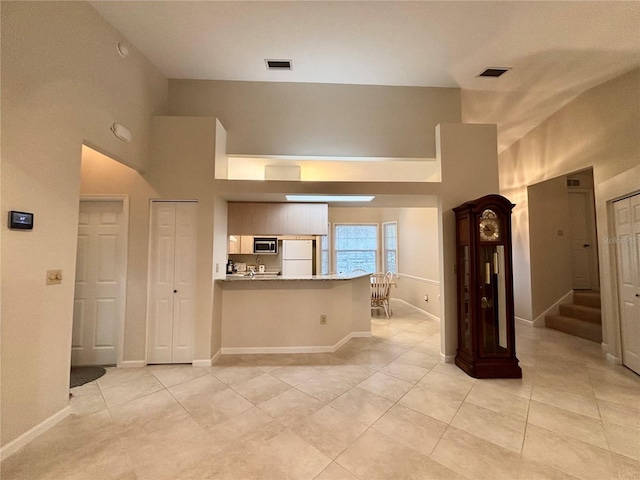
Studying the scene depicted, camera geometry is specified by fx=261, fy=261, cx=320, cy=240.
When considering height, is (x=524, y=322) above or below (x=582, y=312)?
below

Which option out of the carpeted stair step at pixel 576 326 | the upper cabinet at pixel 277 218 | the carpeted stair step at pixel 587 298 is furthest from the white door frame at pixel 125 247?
the carpeted stair step at pixel 587 298

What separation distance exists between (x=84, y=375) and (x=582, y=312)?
24.6ft

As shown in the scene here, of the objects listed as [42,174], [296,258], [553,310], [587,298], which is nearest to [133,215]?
[42,174]

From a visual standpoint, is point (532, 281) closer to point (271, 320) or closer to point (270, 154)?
point (271, 320)

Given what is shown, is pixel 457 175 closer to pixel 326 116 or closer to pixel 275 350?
pixel 326 116

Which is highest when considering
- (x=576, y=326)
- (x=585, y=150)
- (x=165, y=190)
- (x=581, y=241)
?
(x=585, y=150)

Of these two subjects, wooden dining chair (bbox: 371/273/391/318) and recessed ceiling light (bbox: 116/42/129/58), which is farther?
wooden dining chair (bbox: 371/273/391/318)

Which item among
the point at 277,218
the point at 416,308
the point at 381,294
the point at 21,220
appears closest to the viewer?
the point at 21,220

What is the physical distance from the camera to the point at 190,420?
84.8 inches

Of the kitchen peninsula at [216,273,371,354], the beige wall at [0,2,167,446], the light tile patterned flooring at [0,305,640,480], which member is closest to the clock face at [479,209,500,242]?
the light tile patterned flooring at [0,305,640,480]

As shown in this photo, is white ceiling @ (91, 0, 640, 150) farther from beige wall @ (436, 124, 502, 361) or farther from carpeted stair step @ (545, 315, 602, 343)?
carpeted stair step @ (545, 315, 602, 343)

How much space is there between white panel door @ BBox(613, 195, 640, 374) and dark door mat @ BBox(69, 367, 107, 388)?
20.3ft

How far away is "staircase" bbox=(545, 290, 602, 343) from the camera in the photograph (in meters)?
4.32

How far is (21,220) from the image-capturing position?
1.86 m
